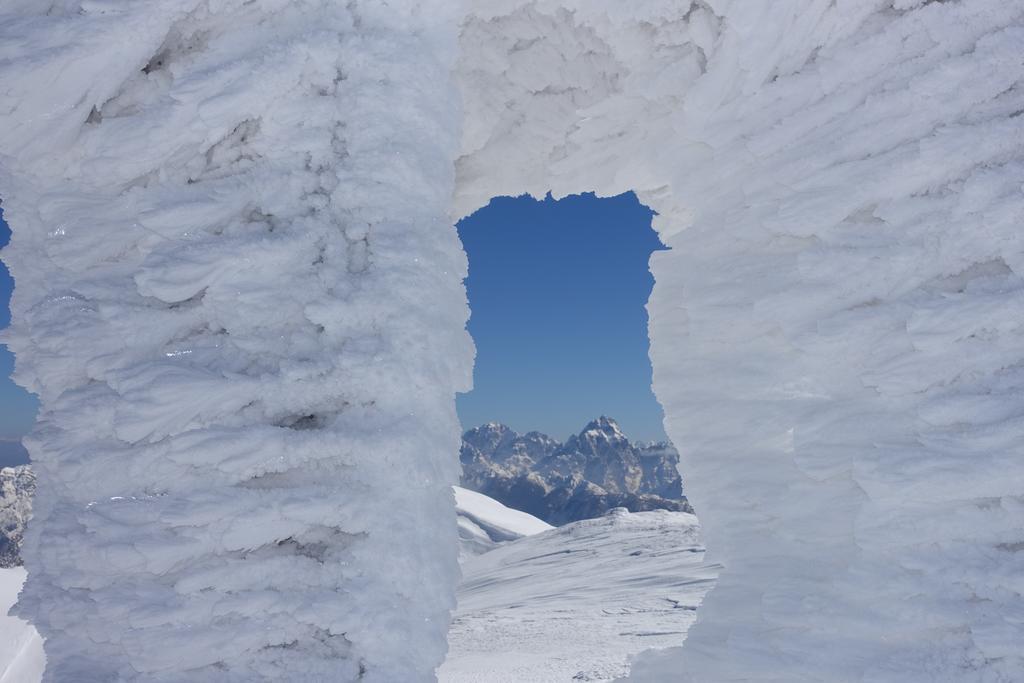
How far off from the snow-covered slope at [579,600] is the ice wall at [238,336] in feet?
26.9

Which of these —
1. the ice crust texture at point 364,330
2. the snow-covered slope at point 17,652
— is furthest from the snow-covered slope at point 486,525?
the ice crust texture at point 364,330

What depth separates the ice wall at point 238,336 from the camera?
8.38 feet

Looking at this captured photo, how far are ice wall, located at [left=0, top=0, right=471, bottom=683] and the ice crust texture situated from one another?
1 cm

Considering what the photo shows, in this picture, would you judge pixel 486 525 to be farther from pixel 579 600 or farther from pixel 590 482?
pixel 590 482

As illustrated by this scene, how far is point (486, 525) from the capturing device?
44594 millimetres

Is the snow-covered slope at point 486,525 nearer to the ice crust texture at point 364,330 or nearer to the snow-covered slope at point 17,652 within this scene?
the snow-covered slope at point 17,652

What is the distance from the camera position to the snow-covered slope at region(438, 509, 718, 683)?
1227cm

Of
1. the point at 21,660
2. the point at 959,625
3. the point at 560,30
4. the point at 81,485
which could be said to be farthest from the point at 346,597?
the point at 21,660

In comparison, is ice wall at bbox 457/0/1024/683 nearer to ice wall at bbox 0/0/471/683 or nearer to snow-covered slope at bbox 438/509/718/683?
ice wall at bbox 0/0/471/683

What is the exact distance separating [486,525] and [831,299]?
42857mm

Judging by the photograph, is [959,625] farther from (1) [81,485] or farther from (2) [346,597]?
(1) [81,485]

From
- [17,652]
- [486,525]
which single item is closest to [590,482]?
[486,525]

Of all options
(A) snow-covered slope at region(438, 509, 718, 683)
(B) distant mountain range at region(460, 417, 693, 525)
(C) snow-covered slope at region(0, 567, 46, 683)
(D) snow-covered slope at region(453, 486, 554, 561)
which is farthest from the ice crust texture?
(B) distant mountain range at region(460, 417, 693, 525)

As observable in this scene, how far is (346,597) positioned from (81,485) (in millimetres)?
972
